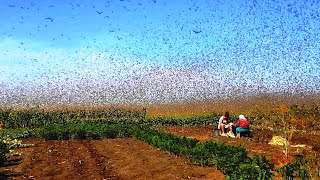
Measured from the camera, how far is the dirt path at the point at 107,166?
14175mm

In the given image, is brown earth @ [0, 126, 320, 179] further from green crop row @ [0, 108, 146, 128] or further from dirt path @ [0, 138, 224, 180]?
green crop row @ [0, 108, 146, 128]

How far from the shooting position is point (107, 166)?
53.9ft

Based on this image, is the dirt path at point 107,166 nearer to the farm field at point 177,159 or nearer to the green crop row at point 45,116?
the farm field at point 177,159

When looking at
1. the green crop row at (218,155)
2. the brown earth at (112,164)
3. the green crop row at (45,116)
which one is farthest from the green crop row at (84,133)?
the green crop row at (45,116)

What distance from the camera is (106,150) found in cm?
2177

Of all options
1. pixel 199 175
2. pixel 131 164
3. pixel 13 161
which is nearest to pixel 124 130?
pixel 13 161

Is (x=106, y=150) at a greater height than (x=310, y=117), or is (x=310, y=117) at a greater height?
(x=310, y=117)

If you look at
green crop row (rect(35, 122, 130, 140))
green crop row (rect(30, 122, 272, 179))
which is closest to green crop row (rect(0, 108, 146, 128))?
green crop row (rect(35, 122, 130, 140))

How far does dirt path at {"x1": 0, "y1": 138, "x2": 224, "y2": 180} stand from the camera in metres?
14.2

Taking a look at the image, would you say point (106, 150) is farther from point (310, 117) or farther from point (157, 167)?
point (310, 117)

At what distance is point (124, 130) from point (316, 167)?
20556mm

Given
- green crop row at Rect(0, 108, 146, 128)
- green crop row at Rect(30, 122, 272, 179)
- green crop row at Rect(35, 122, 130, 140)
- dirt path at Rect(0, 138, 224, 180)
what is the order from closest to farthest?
green crop row at Rect(30, 122, 272, 179), dirt path at Rect(0, 138, 224, 180), green crop row at Rect(35, 122, 130, 140), green crop row at Rect(0, 108, 146, 128)

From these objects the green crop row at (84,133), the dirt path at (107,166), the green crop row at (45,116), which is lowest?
the dirt path at (107,166)

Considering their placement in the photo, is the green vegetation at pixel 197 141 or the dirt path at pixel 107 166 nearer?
the green vegetation at pixel 197 141
